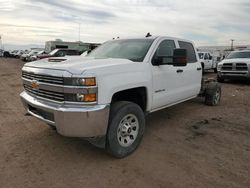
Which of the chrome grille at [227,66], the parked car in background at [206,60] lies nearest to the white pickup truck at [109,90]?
the chrome grille at [227,66]

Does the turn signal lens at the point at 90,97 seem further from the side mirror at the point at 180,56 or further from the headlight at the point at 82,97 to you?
the side mirror at the point at 180,56

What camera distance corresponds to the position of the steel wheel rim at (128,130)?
4.19 meters

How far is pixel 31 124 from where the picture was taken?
5.76 metres

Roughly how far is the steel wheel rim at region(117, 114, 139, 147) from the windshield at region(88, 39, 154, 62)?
1093mm

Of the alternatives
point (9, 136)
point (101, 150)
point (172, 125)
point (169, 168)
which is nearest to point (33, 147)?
point (9, 136)

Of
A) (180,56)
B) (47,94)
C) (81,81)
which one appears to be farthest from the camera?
(180,56)

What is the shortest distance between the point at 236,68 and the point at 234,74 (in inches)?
12.7

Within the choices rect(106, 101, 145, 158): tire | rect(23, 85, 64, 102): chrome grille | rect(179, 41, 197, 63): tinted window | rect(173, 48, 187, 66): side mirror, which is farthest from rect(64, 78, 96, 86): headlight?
rect(179, 41, 197, 63): tinted window

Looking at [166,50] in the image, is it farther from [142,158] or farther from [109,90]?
[142,158]

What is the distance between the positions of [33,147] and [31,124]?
1.30 meters

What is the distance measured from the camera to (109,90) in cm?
380

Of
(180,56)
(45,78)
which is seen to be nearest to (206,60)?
(180,56)

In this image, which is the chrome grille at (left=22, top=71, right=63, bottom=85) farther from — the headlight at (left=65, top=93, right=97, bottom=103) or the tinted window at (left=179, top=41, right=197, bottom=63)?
the tinted window at (left=179, top=41, right=197, bottom=63)

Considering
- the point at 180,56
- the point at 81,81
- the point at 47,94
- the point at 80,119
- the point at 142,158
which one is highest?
the point at 180,56
